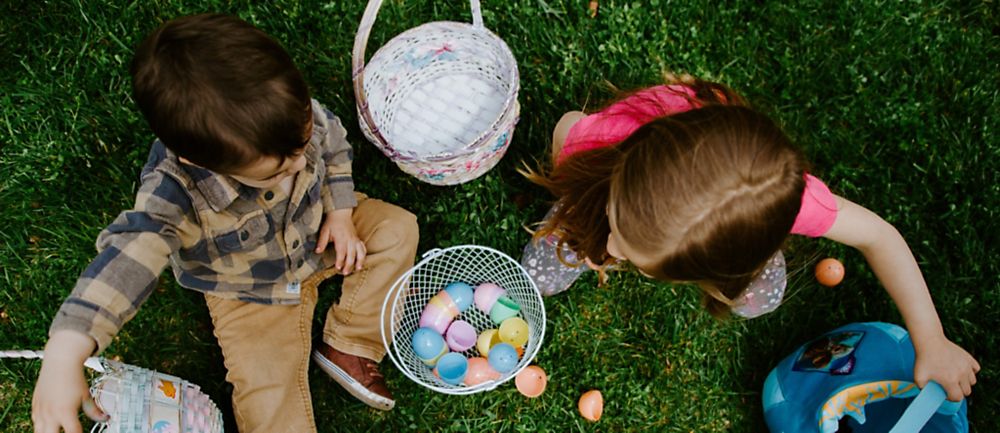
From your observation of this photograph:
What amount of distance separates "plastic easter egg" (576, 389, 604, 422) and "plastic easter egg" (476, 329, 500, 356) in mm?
338

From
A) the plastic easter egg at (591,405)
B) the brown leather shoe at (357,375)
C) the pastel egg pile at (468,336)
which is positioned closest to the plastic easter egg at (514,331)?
the pastel egg pile at (468,336)

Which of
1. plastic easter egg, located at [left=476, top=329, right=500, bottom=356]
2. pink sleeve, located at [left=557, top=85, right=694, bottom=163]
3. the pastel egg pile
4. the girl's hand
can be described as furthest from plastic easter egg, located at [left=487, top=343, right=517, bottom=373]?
the girl's hand

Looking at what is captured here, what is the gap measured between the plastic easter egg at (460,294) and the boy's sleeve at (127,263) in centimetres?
81

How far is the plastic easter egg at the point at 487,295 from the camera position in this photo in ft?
7.36

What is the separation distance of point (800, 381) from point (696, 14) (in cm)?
125

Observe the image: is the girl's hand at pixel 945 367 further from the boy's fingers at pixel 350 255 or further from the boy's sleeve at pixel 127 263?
the boy's sleeve at pixel 127 263

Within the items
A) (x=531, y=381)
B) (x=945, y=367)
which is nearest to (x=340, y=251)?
(x=531, y=381)

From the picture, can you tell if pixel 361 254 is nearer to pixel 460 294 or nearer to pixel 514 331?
pixel 460 294

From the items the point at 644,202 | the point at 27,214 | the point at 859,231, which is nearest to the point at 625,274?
the point at 859,231

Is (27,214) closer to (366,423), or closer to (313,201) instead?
(313,201)

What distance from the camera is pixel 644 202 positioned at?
4.89ft

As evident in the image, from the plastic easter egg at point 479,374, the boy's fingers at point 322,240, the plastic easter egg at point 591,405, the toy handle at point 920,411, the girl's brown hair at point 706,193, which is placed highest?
the girl's brown hair at point 706,193

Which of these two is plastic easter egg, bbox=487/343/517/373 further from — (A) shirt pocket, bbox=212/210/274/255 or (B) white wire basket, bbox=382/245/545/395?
(A) shirt pocket, bbox=212/210/274/255

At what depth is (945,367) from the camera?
1807mm
